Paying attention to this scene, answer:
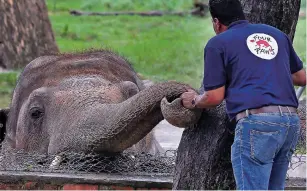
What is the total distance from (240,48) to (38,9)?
13.2 m

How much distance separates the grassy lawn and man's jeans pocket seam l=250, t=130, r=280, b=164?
10.8 m

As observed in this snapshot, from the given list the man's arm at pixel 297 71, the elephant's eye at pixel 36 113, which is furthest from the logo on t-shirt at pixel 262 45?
the elephant's eye at pixel 36 113

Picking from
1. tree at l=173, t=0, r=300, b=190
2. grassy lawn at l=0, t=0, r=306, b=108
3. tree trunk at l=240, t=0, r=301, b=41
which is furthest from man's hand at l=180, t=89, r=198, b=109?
grassy lawn at l=0, t=0, r=306, b=108

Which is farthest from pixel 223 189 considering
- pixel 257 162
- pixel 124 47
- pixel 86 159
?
pixel 124 47

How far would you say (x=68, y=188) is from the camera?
8.23 metres

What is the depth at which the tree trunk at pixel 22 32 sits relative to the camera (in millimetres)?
19281

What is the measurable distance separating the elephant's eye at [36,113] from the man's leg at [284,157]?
3.79m

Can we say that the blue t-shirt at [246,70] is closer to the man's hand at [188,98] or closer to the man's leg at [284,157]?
the man's leg at [284,157]

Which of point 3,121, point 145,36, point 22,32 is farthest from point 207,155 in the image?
point 145,36

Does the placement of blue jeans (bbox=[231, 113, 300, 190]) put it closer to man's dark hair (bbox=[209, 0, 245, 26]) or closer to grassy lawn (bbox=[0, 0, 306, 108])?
man's dark hair (bbox=[209, 0, 245, 26])

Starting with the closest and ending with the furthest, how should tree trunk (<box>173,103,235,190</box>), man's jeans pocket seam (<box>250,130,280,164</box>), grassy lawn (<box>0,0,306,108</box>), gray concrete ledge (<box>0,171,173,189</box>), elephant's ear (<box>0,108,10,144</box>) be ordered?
man's jeans pocket seam (<box>250,130,280,164</box>) < tree trunk (<box>173,103,235,190</box>) < gray concrete ledge (<box>0,171,173,189</box>) < elephant's ear (<box>0,108,10,144</box>) < grassy lawn (<box>0,0,306,108</box>)

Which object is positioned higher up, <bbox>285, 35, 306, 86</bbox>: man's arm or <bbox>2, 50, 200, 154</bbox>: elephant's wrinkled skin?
<bbox>285, 35, 306, 86</bbox>: man's arm

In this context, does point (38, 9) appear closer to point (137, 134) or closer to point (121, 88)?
point (121, 88)

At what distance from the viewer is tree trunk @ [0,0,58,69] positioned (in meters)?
19.3
